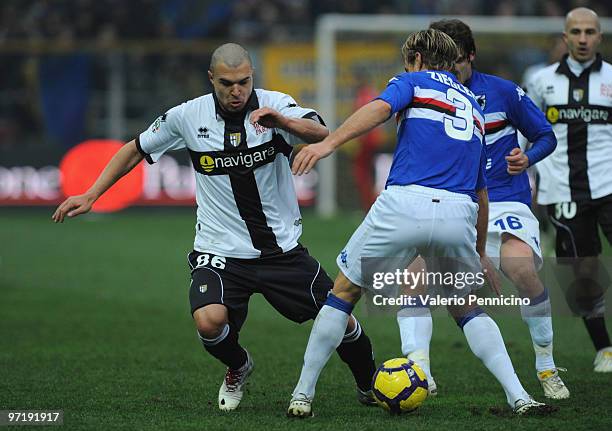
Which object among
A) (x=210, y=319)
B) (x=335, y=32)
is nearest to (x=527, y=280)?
(x=210, y=319)

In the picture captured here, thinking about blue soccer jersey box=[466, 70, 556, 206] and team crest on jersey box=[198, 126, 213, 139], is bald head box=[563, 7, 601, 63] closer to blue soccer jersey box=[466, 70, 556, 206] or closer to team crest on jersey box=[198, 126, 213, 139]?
blue soccer jersey box=[466, 70, 556, 206]

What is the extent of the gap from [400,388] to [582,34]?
126 inches

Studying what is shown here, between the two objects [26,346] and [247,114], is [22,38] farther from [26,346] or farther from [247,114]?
[247,114]

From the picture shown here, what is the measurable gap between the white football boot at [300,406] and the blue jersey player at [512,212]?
97 cm

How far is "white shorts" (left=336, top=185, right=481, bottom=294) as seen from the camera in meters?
A: 5.55

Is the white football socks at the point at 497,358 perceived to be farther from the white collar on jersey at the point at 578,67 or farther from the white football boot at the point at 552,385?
the white collar on jersey at the point at 578,67

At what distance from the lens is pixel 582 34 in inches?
307

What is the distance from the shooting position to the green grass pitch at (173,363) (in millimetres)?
5891

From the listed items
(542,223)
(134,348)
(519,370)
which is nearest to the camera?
(519,370)

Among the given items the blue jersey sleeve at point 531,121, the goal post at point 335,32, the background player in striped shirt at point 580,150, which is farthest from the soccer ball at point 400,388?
the goal post at point 335,32

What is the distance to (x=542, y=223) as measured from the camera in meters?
11.6

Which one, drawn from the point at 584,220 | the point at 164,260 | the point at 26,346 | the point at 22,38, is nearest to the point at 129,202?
the point at 22,38

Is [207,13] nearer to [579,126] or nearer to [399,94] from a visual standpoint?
[579,126]

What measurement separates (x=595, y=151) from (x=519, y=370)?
1.64 metres
